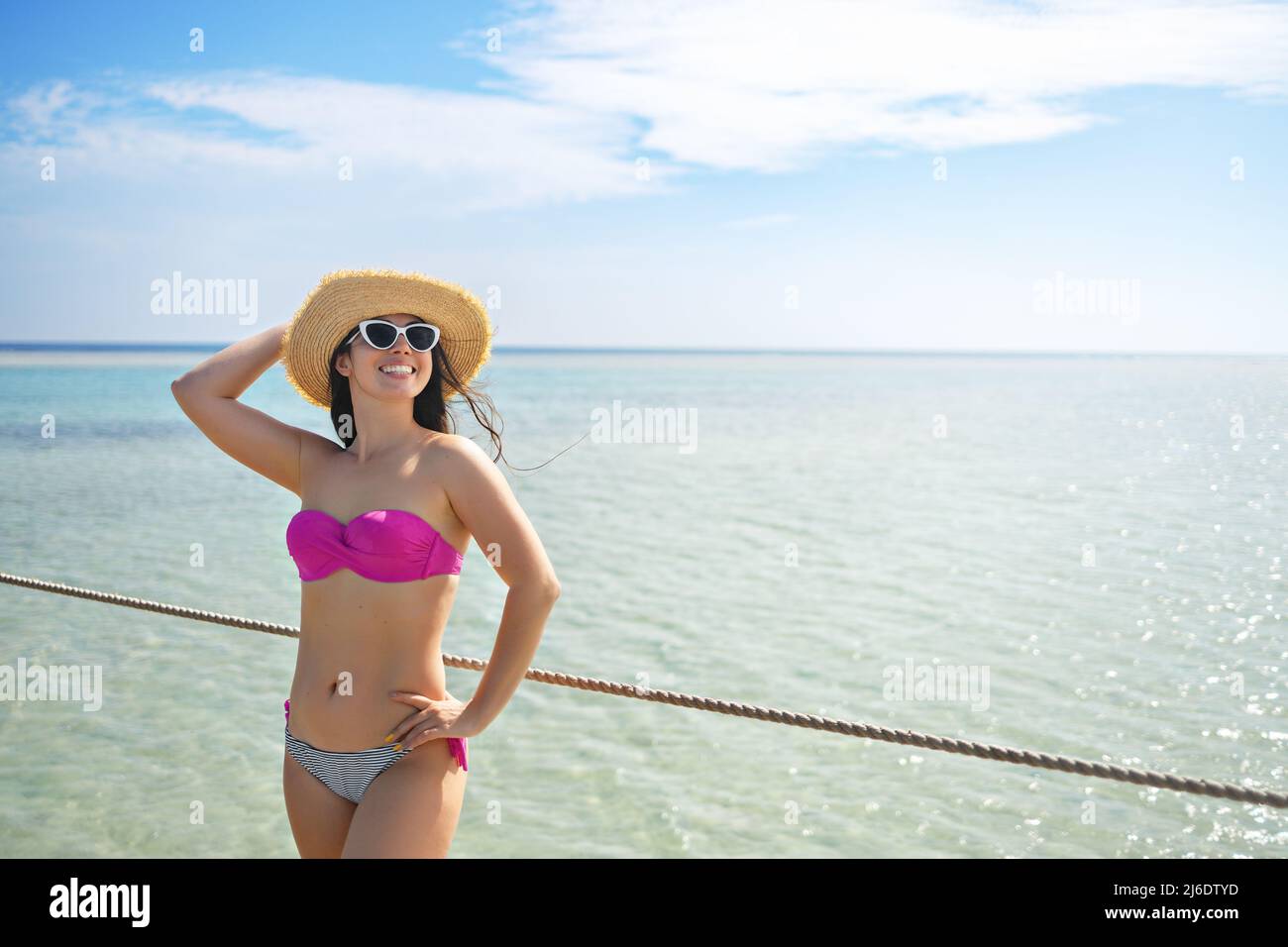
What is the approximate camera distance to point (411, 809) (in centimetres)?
214

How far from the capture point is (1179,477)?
19.7 m

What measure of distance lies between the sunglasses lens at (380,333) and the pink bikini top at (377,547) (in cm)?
39

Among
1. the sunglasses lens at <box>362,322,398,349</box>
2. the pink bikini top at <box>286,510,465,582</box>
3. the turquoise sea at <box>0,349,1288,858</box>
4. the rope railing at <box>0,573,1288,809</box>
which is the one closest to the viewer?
the rope railing at <box>0,573,1288,809</box>

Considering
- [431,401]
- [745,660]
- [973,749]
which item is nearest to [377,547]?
[431,401]

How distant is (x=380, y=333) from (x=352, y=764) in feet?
3.06

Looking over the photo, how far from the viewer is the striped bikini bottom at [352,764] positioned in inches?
86.7

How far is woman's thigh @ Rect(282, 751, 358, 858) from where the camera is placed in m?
2.23

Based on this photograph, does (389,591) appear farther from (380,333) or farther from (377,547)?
(380,333)

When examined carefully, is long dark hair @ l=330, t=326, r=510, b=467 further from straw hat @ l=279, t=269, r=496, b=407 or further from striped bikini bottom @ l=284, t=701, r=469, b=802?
striped bikini bottom @ l=284, t=701, r=469, b=802

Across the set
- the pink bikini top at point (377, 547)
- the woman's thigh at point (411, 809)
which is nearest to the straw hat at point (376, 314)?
the pink bikini top at point (377, 547)

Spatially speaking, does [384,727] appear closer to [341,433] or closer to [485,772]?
[341,433]

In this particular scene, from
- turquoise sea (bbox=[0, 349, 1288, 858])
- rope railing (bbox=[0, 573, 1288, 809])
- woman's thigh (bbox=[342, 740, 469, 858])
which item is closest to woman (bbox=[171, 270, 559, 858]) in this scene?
woman's thigh (bbox=[342, 740, 469, 858])

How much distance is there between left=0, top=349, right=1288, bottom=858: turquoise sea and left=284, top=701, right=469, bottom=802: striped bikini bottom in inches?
147
